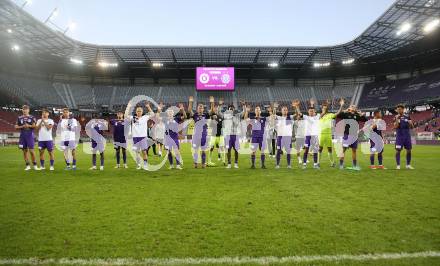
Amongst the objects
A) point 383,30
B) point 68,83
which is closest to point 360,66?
point 383,30

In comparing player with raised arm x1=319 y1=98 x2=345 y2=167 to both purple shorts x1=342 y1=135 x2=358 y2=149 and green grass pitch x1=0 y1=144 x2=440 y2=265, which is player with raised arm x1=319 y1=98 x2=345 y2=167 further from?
green grass pitch x1=0 y1=144 x2=440 y2=265

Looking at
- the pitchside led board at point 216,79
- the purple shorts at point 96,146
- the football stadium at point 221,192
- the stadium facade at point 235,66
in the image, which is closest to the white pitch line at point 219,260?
the football stadium at point 221,192

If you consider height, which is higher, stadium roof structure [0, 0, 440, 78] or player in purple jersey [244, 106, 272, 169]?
stadium roof structure [0, 0, 440, 78]

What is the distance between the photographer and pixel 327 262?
3.66m

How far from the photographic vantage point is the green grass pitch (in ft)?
13.4

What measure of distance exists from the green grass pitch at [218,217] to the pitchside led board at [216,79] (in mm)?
39889

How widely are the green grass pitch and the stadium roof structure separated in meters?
31.8

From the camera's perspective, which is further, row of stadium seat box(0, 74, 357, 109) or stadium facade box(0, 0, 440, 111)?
row of stadium seat box(0, 74, 357, 109)

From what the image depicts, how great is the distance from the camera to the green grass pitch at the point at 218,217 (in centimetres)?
409

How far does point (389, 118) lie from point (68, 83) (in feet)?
183

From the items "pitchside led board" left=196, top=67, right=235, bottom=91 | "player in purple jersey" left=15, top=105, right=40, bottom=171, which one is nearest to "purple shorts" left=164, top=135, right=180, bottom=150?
"player in purple jersey" left=15, top=105, right=40, bottom=171

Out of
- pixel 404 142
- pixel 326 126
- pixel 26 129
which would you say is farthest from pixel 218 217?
pixel 26 129

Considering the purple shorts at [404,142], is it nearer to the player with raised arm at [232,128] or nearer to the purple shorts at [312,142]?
the purple shorts at [312,142]

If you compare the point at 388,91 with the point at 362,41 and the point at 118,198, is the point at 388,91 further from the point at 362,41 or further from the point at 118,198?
the point at 118,198
